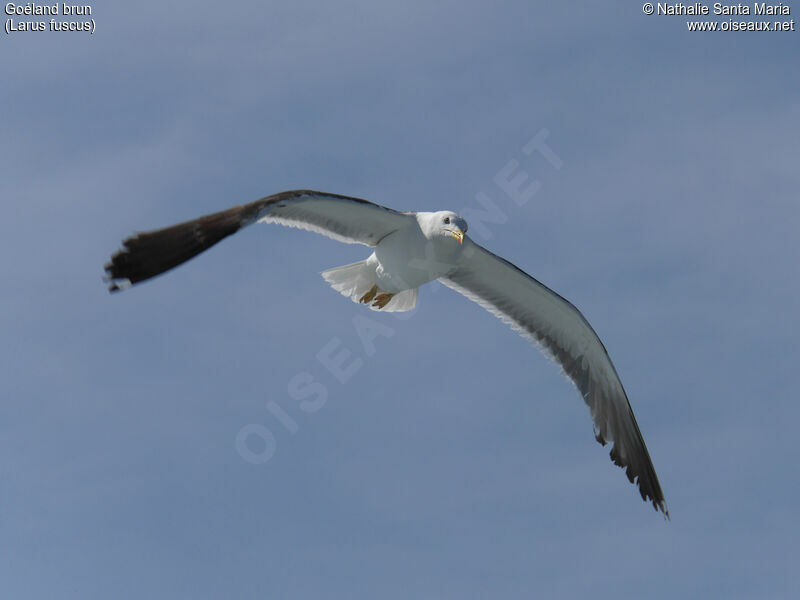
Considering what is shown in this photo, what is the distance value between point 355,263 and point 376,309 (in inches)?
33.7

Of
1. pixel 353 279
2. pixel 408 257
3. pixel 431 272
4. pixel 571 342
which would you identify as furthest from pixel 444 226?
pixel 571 342

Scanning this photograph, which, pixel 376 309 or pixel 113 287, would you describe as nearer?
pixel 113 287

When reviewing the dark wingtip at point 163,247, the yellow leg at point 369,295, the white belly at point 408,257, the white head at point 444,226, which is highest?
the white head at point 444,226

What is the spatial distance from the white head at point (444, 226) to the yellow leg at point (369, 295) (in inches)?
50.2

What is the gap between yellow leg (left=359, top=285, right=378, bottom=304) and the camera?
15383 mm

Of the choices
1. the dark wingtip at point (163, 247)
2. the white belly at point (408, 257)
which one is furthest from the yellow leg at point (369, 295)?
the dark wingtip at point (163, 247)

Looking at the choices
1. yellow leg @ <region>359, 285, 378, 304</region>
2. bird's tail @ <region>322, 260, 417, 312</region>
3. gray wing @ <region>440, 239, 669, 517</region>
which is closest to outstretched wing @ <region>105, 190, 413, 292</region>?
bird's tail @ <region>322, 260, 417, 312</region>

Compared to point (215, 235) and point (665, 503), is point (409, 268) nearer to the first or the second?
point (215, 235)

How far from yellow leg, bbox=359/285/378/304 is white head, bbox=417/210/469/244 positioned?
4.18 feet

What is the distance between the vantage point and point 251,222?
11.9 meters

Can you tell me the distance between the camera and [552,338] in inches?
651

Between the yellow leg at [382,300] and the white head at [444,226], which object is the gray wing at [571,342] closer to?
the yellow leg at [382,300]

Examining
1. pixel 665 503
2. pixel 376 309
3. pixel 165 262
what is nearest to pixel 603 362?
pixel 665 503

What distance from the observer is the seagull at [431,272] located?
11.4 metres
